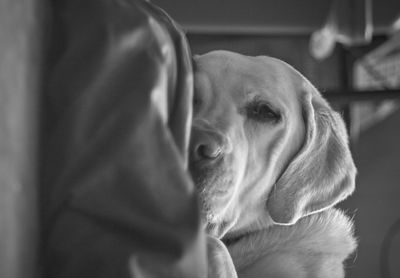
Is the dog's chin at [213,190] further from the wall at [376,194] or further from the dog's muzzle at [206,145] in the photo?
the wall at [376,194]

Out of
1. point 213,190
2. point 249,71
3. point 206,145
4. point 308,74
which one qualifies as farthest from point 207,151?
point 308,74

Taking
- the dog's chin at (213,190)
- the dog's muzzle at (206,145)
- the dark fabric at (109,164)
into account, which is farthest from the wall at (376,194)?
the dark fabric at (109,164)

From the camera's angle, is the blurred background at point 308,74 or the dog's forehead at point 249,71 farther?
the dog's forehead at point 249,71

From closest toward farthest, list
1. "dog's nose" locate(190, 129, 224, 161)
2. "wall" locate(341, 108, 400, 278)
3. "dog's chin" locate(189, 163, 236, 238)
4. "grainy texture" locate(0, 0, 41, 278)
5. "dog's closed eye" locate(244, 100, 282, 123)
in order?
"grainy texture" locate(0, 0, 41, 278) → "dog's nose" locate(190, 129, 224, 161) → "dog's chin" locate(189, 163, 236, 238) → "dog's closed eye" locate(244, 100, 282, 123) → "wall" locate(341, 108, 400, 278)

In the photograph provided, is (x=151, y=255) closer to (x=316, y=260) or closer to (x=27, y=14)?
(x=27, y=14)

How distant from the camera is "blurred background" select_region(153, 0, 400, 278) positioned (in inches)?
140

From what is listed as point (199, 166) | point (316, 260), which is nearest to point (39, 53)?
point (199, 166)

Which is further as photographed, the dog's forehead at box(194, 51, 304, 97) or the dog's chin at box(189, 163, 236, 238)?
the dog's forehead at box(194, 51, 304, 97)

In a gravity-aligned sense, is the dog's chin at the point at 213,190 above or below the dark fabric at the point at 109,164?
below

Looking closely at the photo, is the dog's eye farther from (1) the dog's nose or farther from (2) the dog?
(1) the dog's nose

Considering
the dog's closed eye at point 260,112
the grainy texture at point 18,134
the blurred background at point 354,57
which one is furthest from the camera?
the blurred background at point 354,57

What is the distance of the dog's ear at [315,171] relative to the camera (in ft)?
5.38

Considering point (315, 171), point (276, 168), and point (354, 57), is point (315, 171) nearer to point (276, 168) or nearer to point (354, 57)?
point (276, 168)

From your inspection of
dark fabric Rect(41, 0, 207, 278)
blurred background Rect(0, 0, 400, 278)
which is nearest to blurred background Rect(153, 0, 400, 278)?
blurred background Rect(0, 0, 400, 278)
